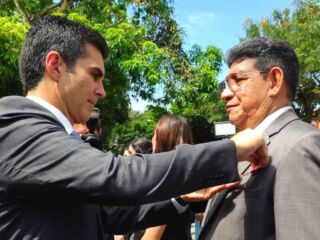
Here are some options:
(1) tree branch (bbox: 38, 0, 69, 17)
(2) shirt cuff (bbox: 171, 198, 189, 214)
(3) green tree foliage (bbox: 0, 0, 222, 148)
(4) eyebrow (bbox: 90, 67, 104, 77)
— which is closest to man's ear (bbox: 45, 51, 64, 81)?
(4) eyebrow (bbox: 90, 67, 104, 77)

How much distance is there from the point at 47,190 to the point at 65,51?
0.54 m

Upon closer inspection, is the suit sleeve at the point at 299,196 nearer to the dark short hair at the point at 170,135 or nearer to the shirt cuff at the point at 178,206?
the shirt cuff at the point at 178,206

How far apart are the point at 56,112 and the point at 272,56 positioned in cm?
95

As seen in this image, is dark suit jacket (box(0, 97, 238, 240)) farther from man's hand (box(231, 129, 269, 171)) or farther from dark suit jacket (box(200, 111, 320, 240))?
dark suit jacket (box(200, 111, 320, 240))

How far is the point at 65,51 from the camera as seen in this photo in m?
1.75

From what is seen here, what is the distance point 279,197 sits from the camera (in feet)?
5.50

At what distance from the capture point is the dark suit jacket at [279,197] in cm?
164

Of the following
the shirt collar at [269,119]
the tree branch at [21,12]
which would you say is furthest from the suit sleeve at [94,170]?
the tree branch at [21,12]

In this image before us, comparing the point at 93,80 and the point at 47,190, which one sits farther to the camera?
the point at 93,80

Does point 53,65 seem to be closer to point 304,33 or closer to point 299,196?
point 299,196

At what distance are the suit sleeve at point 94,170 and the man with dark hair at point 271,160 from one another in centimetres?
30

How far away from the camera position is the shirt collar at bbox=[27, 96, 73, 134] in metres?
1.66

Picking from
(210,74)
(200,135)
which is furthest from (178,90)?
(200,135)

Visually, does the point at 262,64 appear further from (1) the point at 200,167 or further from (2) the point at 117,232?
(2) the point at 117,232
